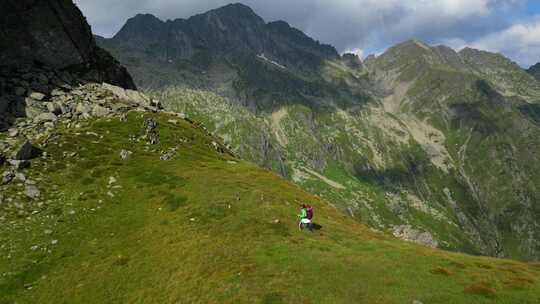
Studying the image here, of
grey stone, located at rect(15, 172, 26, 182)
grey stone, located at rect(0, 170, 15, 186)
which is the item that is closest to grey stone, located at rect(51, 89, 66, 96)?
grey stone, located at rect(0, 170, 15, 186)

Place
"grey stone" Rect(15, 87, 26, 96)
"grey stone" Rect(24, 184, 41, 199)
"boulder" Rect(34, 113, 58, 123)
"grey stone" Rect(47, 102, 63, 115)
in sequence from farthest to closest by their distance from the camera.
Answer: "grey stone" Rect(47, 102, 63, 115)
"grey stone" Rect(15, 87, 26, 96)
"boulder" Rect(34, 113, 58, 123)
"grey stone" Rect(24, 184, 41, 199)

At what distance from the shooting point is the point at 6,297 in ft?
106

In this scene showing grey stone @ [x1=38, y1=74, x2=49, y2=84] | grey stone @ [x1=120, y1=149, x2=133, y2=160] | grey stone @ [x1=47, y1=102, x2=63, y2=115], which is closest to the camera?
grey stone @ [x1=120, y1=149, x2=133, y2=160]

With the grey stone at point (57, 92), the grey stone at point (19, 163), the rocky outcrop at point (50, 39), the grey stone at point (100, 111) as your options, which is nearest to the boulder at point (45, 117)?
the grey stone at point (57, 92)

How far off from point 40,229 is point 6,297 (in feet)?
35.6

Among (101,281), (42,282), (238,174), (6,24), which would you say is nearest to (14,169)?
(42,282)

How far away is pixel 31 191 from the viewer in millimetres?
47594

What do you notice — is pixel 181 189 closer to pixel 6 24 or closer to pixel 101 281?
pixel 101 281

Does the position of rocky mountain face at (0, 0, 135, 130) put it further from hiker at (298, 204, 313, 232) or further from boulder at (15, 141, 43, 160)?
hiker at (298, 204, 313, 232)

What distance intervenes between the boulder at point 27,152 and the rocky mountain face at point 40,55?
12.7 meters

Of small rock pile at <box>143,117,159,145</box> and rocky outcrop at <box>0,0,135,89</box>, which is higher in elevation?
rocky outcrop at <box>0,0,135,89</box>

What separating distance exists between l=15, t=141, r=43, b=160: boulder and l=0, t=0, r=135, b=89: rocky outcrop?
3647cm

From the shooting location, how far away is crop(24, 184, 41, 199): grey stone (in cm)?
4694

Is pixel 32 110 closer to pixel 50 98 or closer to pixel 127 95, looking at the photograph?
pixel 50 98
